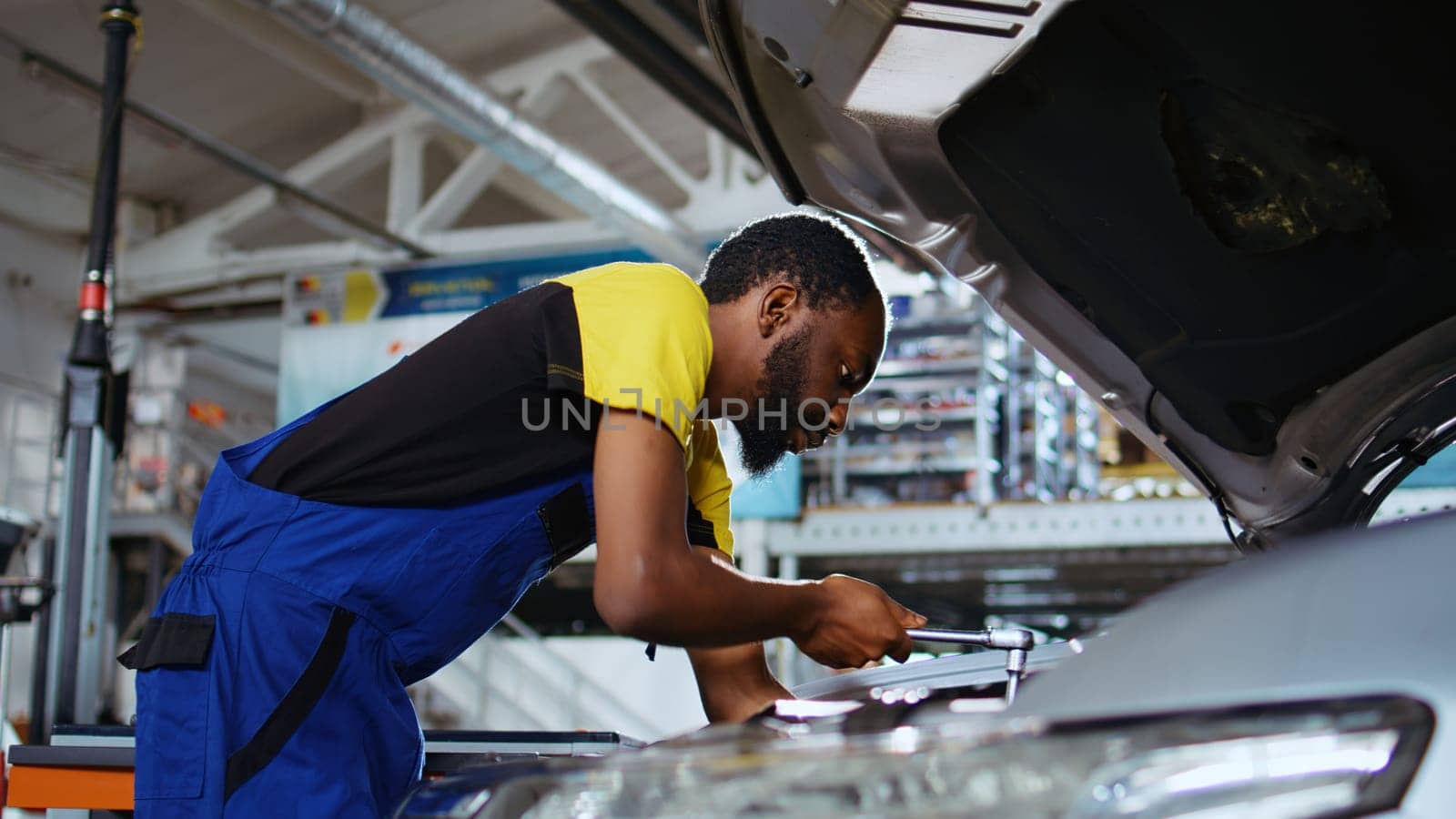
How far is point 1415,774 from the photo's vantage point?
0.62 meters

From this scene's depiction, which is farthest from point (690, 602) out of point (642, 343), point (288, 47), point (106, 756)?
point (288, 47)

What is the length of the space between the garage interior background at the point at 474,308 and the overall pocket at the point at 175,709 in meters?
4.45

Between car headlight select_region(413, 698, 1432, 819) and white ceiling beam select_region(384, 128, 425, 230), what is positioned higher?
white ceiling beam select_region(384, 128, 425, 230)

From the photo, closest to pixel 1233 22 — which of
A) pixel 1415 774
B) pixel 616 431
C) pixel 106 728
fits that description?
pixel 616 431

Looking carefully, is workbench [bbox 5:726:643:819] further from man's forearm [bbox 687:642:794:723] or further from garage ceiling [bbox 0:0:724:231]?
garage ceiling [bbox 0:0:724:231]

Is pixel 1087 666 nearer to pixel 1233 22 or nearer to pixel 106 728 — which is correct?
pixel 1233 22

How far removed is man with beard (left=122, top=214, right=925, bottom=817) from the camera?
4.31 feet

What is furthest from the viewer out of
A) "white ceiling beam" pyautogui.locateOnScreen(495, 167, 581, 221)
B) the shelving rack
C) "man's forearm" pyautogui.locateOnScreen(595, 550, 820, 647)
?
"white ceiling beam" pyautogui.locateOnScreen(495, 167, 581, 221)

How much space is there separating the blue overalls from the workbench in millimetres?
415

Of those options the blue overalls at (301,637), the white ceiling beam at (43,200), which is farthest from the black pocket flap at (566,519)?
the white ceiling beam at (43,200)

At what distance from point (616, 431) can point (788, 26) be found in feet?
1.59

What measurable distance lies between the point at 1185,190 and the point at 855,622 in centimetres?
69

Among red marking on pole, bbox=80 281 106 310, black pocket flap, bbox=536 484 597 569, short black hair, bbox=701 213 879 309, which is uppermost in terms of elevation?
red marking on pole, bbox=80 281 106 310

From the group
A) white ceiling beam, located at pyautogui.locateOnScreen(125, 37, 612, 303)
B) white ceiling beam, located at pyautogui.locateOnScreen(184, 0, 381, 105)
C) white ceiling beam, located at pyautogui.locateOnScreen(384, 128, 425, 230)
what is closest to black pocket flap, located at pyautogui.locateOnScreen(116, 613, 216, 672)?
white ceiling beam, located at pyautogui.locateOnScreen(184, 0, 381, 105)
